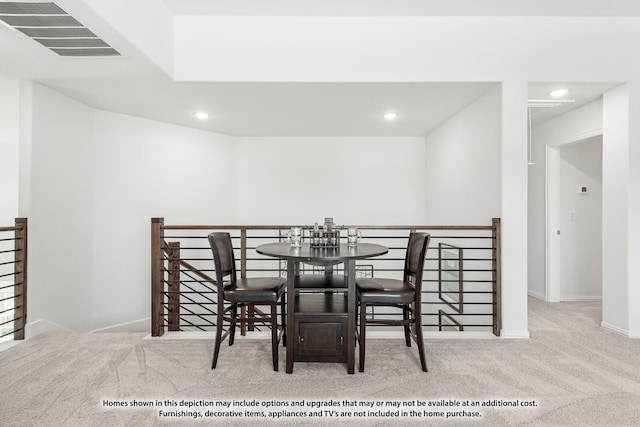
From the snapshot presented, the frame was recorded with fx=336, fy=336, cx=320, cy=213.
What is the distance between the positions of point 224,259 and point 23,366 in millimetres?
1695

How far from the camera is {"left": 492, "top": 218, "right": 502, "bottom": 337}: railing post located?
10.2 ft

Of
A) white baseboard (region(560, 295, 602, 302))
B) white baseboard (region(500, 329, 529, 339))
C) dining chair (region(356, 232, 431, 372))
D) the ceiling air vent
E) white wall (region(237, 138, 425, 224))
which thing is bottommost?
white baseboard (region(560, 295, 602, 302))

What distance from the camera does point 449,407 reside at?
200 centimetres

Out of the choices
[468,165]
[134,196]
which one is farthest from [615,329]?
[134,196]

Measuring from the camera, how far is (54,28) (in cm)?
239

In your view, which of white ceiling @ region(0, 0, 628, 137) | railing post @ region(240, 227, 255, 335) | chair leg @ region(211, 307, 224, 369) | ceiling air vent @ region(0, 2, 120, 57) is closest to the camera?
ceiling air vent @ region(0, 2, 120, 57)

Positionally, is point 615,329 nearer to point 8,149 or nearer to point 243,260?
point 243,260

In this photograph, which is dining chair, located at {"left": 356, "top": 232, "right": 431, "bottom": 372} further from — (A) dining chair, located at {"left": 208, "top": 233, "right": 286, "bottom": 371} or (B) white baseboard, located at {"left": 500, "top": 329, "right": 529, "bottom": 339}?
(B) white baseboard, located at {"left": 500, "top": 329, "right": 529, "bottom": 339}

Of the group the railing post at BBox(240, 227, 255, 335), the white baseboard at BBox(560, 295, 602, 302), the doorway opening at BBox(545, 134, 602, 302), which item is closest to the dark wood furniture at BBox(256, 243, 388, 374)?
the railing post at BBox(240, 227, 255, 335)

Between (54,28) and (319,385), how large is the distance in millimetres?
3092

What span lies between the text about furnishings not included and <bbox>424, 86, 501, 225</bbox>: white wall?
1897mm

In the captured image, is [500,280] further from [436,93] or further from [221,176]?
[221,176]

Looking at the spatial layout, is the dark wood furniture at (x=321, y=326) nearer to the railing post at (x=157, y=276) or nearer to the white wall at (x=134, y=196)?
the railing post at (x=157, y=276)

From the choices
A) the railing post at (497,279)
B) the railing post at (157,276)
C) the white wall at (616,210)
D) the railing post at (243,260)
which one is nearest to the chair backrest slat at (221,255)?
the railing post at (243,260)
